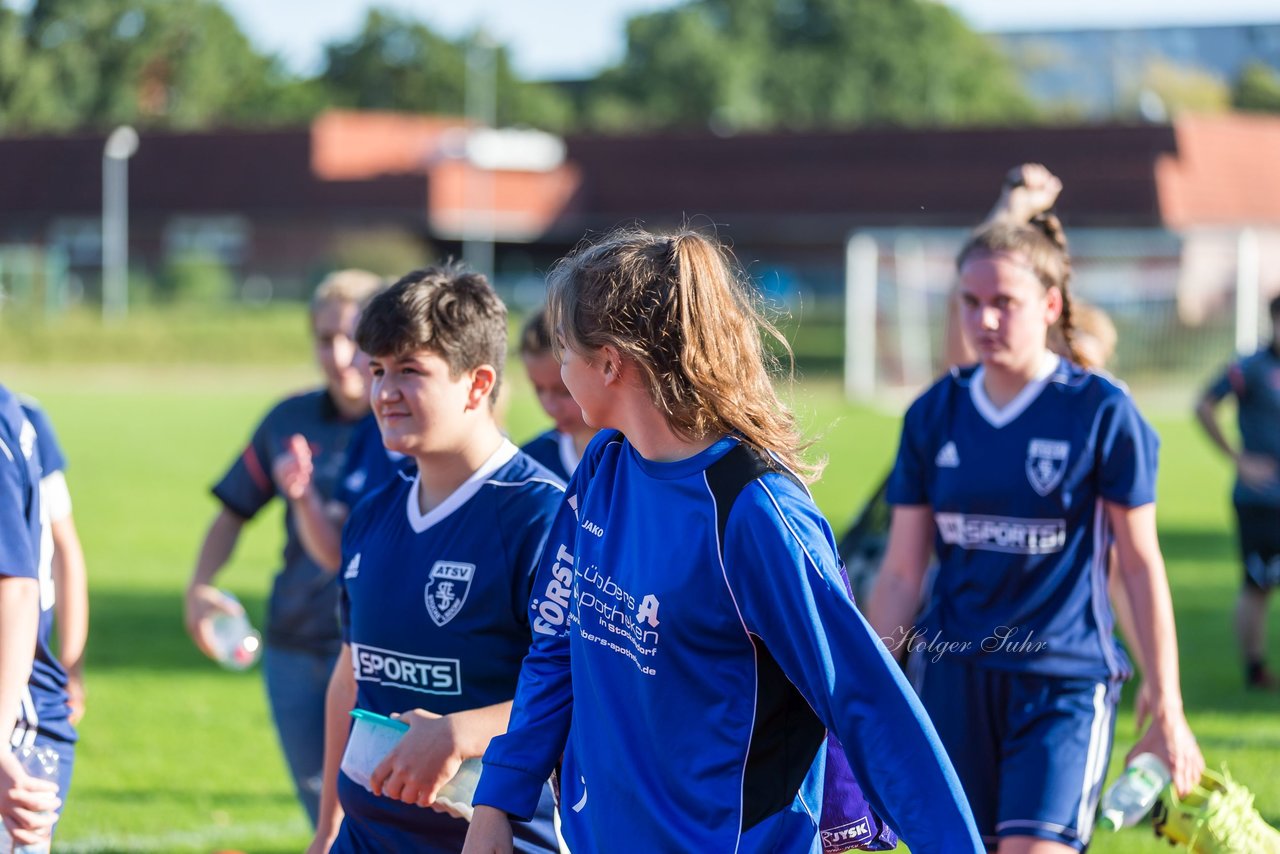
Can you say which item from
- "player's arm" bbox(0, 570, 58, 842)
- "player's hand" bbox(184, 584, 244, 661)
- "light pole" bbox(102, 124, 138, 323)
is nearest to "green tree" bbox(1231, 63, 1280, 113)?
"light pole" bbox(102, 124, 138, 323)

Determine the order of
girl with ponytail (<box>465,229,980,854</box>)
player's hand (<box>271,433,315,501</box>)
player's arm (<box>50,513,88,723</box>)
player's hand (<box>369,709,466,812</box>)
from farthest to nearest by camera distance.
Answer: player's hand (<box>271,433,315,501</box>)
player's arm (<box>50,513,88,723</box>)
player's hand (<box>369,709,466,812</box>)
girl with ponytail (<box>465,229,980,854</box>)

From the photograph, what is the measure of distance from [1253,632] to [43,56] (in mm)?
66771

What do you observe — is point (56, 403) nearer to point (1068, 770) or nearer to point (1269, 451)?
point (1269, 451)

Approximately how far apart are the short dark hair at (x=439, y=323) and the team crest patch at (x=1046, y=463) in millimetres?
1440

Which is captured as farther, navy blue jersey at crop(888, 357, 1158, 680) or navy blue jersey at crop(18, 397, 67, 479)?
navy blue jersey at crop(888, 357, 1158, 680)

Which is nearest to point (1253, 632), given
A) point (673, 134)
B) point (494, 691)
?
point (494, 691)

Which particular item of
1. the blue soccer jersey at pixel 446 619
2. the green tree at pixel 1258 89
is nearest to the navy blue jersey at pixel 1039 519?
the blue soccer jersey at pixel 446 619

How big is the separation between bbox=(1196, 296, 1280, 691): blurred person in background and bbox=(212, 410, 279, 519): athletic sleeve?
5.77 meters

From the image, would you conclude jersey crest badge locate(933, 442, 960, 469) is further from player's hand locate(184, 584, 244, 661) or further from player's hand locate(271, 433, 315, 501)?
player's hand locate(184, 584, 244, 661)

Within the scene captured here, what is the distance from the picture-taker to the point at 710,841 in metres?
2.36

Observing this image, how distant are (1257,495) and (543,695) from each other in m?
6.87

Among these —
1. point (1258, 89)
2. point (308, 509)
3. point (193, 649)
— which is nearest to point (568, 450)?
point (308, 509)

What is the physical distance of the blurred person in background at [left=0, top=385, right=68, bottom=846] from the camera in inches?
121

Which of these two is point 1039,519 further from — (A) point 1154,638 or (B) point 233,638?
(B) point 233,638
